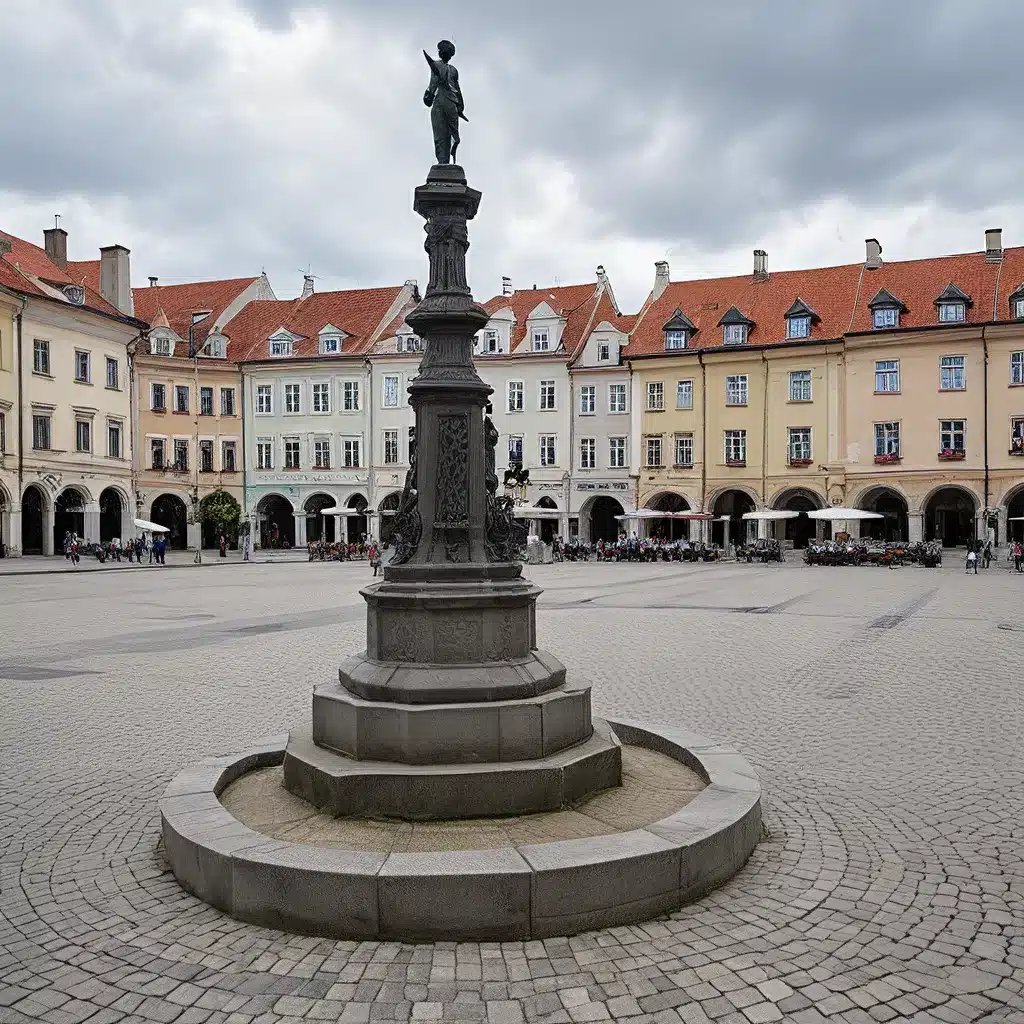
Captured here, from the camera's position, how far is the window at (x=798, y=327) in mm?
48625

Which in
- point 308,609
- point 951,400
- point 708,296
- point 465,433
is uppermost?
point 708,296

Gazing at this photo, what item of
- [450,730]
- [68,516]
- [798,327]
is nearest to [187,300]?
[68,516]

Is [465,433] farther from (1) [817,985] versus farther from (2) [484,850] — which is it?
(1) [817,985]

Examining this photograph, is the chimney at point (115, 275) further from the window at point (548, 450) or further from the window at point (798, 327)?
the window at point (798, 327)

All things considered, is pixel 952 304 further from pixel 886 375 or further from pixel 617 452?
pixel 617 452

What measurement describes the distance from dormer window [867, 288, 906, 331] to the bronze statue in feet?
142

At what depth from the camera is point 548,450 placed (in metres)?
54.4

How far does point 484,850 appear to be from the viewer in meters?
4.73

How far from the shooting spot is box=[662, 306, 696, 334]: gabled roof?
168 ft

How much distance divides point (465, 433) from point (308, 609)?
1412cm

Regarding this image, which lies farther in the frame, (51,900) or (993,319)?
Answer: (993,319)

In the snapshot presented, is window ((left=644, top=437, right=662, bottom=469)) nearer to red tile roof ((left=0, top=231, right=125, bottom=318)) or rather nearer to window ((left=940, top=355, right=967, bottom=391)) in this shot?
window ((left=940, top=355, right=967, bottom=391))

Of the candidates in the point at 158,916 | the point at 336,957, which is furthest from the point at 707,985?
the point at 158,916

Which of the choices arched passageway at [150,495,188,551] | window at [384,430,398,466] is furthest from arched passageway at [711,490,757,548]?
arched passageway at [150,495,188,551]
